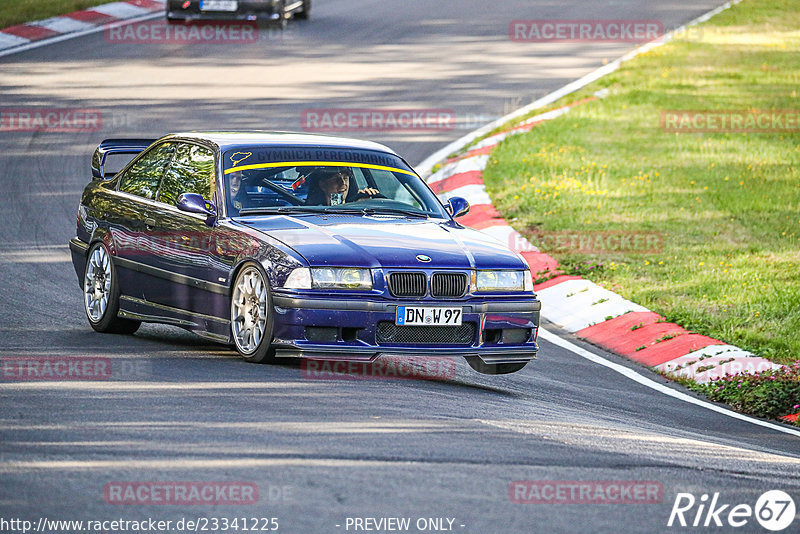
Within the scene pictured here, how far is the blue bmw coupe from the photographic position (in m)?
8.70

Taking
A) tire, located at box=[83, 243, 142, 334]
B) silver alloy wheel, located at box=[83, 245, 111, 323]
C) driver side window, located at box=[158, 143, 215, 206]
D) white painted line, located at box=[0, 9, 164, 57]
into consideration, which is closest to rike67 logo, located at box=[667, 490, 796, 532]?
driver side window, located at box=[158, 143, 215, 206]

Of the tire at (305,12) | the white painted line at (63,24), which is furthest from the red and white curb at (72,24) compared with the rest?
the tire at (305,12)

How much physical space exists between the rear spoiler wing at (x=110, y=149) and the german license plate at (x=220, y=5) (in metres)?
16.4

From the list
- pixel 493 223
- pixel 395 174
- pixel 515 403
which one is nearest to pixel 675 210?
pixel 493 223

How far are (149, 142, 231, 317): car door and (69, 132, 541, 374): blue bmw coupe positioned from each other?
0.04 feet

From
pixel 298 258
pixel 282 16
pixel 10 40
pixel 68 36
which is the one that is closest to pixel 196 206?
pixel 298 258

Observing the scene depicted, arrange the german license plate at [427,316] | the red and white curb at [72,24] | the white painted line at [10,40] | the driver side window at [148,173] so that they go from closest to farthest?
the german license plate at [427,316]
the driver side window at [148,173]
the white painted line at [10,40]
the red and white curb at [72,24]

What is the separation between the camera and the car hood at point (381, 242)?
8.77 meters

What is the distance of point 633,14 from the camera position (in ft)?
113

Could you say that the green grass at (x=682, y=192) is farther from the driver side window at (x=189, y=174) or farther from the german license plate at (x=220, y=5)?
the german license plate at (x=220, y=5)

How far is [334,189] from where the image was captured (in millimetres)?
9891

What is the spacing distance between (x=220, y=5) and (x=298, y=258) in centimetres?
1994

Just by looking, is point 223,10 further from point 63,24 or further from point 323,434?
point 323,434

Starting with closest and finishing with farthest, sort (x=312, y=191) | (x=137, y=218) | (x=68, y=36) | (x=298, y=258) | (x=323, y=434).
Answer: (x=323, y=434) → (x=298, y=258) → (x=312, y=191) → (x=137, y=218) → (x=68, y=36)
